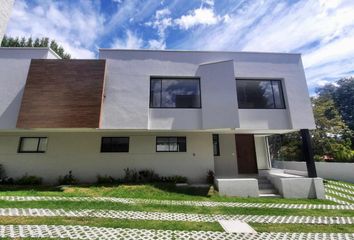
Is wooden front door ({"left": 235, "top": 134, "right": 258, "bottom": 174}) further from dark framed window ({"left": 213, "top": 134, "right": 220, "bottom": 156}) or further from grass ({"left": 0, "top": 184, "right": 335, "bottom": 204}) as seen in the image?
grass ({"left": 0, "top": 184, "right": 335, "bottom": 204})

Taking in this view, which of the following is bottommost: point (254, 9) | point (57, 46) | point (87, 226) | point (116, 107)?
point (87, 226)

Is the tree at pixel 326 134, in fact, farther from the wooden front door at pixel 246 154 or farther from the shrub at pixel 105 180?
the shrub at pixel 105 180

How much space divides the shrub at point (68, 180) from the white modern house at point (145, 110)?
30cm

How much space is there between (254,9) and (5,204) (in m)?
12.6

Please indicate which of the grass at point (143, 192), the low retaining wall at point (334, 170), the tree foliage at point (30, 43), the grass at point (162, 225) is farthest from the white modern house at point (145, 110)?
the tree foliage at point (30, 43)

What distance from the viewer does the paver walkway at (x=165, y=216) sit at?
5.38 m

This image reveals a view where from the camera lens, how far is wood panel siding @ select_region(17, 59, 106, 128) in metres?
8.70

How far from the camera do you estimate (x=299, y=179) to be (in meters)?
9.16

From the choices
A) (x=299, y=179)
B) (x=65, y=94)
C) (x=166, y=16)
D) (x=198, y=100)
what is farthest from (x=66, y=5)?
(x=299, y=179)

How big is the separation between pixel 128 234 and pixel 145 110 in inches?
246

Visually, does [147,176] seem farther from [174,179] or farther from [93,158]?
[93,158]

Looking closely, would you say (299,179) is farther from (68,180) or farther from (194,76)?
(68,180)

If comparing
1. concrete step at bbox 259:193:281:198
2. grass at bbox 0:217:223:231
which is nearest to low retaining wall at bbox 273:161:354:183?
concrete step at bbox 259:193:281:198

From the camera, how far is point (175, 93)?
10258 millimetres
